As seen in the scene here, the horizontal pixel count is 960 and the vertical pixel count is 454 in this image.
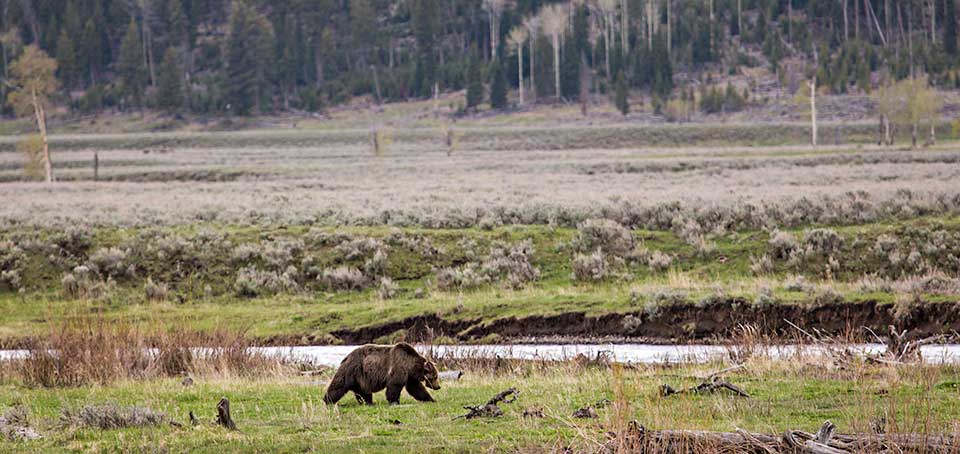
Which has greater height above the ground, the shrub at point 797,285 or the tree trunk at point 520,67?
the tree trunk at point 520,67

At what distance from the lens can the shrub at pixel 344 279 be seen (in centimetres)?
2848

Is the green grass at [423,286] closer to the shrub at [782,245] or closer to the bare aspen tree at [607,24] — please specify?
the shrub at [782,245]

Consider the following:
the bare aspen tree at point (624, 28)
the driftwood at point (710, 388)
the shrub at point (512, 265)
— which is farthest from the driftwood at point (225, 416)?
the bare aspen tree at point (624, 28)

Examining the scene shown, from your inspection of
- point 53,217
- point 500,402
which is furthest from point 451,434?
point 53,217

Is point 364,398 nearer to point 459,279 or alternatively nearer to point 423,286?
point 459,279

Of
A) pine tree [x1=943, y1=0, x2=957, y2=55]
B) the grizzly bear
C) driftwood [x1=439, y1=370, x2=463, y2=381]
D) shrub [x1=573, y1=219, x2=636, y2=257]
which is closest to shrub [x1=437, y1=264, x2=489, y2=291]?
shrub [x1=573, y1=219, x2=636, y2=257]

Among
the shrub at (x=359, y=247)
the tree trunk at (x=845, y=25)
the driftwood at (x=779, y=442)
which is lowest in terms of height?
the shrub at (x=359, y=247)

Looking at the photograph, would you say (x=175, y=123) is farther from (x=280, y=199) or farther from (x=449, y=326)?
(x=449, y=326)

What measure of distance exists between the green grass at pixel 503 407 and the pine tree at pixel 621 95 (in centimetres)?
9840

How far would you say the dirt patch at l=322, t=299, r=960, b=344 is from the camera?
2138cm

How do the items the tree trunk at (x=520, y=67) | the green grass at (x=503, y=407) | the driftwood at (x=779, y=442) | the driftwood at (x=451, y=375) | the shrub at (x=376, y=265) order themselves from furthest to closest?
the tree trunk at (x=520, y=67)
the shrub at (x=376, y=265)
the driftwood at (x=451, y=375)
the green grass at (x=503, y=407)
the driftwood at (x=779, y=442)

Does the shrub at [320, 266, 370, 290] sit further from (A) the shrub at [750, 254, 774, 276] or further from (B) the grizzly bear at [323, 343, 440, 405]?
(B) the grizzly bear at [323, 343, 440, 405]

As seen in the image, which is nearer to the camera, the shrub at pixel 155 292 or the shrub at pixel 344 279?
the shrub at pixel 155 292

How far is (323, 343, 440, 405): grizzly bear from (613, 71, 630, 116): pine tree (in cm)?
10169
